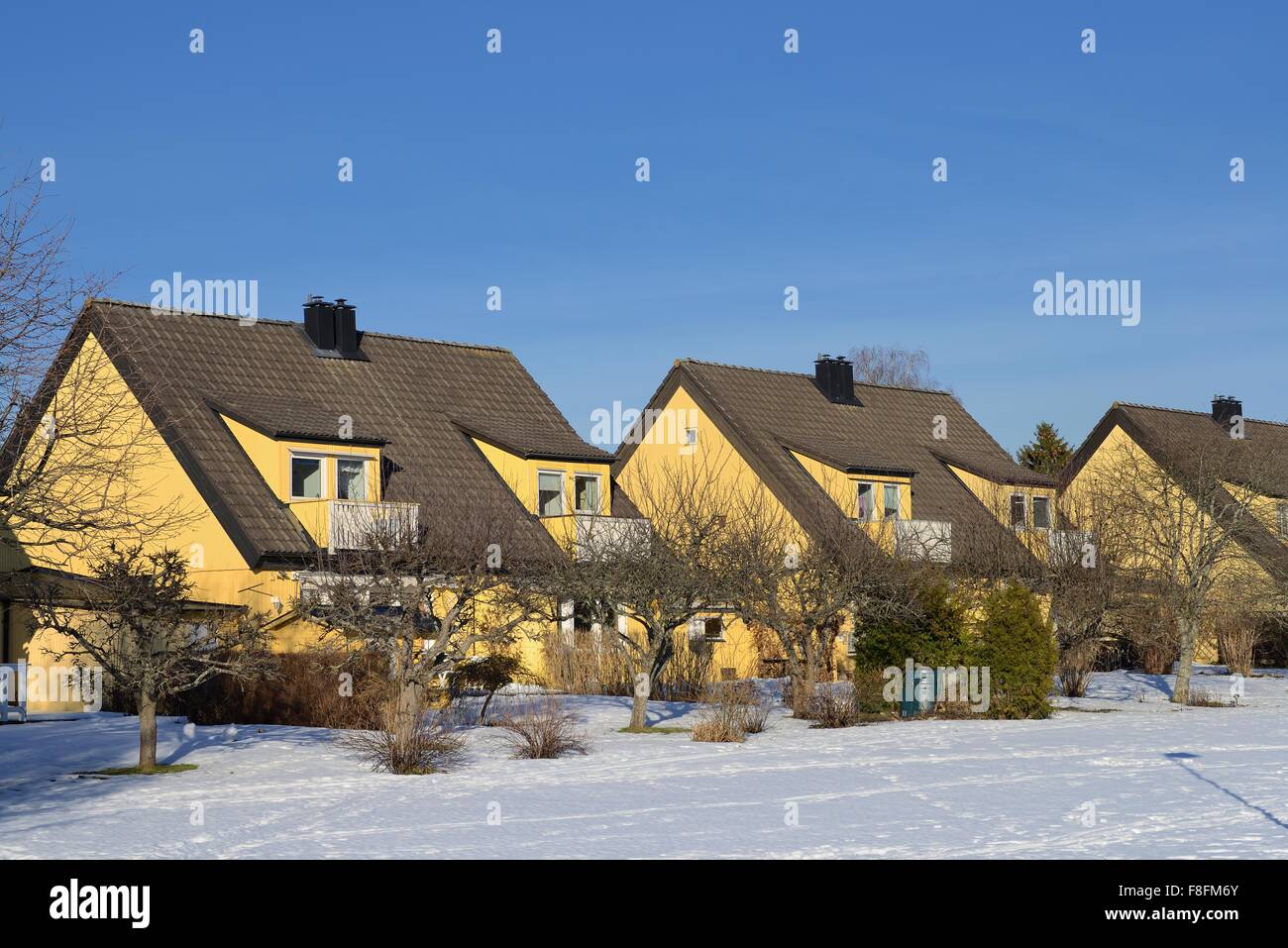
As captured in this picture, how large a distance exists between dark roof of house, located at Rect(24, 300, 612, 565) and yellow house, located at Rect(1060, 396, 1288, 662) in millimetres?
12649

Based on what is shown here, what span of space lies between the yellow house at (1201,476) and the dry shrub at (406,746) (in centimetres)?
1683

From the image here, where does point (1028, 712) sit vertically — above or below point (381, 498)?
below

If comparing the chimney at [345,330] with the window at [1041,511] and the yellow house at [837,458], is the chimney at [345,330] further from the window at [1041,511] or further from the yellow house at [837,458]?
the window at [1041,511]

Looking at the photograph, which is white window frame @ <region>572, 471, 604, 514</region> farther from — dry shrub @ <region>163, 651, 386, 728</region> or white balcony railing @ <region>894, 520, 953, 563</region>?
dry shrub @ <region>163, 651, 386, 728</region>

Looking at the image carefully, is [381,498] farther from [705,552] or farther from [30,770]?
[30,770]

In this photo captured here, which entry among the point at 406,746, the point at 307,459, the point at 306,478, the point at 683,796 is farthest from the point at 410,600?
the point at 306,478

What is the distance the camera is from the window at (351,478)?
3080 cm

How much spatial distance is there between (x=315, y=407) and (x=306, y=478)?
8.80ft

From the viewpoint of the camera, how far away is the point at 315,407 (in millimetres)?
32656

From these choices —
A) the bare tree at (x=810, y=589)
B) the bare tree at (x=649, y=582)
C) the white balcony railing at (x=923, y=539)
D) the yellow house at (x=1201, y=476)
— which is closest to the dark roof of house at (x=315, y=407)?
the bare tree at (x=649, y=582)

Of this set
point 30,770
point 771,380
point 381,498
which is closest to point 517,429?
point 381,498

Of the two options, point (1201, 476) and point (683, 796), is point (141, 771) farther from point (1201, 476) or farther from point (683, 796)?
point (1201, 476)
